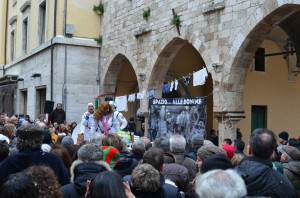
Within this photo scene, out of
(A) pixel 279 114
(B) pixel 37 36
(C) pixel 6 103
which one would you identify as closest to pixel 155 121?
(A) pixel 279 114

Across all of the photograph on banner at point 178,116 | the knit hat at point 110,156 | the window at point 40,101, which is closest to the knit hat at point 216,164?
the knit hat at point 110,156

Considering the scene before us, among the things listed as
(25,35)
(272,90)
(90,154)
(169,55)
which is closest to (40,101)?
(25,35)

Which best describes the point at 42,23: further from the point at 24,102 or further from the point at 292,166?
the point at 292,166

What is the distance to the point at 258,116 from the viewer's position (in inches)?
574

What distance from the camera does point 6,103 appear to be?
844 inches

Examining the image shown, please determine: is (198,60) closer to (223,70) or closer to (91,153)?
(223,70)

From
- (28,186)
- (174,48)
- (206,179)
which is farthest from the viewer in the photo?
(174,48)

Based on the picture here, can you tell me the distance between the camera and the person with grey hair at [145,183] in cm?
287

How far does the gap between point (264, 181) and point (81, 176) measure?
1.34 meters

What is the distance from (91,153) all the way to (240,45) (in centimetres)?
648

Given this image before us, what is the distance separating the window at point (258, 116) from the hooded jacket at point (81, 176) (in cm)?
1194

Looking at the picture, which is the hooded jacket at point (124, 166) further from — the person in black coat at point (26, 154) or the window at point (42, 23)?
the window at point (42, 23)

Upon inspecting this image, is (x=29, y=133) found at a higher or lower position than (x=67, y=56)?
lower

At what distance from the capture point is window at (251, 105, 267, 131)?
1435 cm
